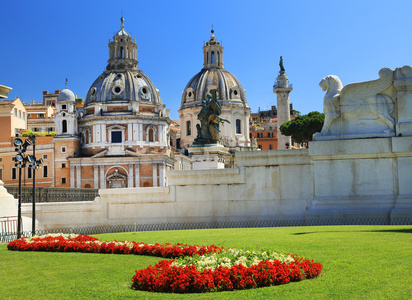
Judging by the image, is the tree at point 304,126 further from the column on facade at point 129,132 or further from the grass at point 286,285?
the grass at point 286,285

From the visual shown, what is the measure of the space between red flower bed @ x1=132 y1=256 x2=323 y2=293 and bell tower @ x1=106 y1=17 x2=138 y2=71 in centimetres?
9385

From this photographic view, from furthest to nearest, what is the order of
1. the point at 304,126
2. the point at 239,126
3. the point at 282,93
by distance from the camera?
the point at 239,126 → the point at 282,93 → the point at 304,126

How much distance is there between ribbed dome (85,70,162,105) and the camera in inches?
3711


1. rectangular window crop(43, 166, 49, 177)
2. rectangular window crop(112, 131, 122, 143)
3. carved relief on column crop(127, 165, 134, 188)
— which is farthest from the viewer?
rectangular window crop(112, 131, 122, 143)

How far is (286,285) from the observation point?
840 centimetres

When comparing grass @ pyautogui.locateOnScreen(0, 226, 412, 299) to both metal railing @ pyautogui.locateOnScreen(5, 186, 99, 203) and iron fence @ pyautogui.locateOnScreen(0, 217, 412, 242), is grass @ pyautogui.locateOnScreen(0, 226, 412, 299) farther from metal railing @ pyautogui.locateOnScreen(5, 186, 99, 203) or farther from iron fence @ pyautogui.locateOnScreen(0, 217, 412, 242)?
metal railing @ pyautogui.locateOnScreen(5, 186, 99, 203)

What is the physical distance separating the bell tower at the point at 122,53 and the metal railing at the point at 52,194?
191 feet

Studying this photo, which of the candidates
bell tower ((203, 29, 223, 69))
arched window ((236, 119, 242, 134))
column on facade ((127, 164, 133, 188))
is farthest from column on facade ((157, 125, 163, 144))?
bell tower ((203, 29, 223, 69))

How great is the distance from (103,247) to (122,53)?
92.0m

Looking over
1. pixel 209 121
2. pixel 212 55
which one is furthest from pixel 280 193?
pixel 212 55

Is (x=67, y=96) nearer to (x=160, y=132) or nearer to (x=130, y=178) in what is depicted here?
(x=160, y=132)

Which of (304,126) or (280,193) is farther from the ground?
(304,126)

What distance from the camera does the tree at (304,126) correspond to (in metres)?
83.3

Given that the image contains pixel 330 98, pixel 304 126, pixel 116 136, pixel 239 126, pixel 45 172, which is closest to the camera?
pixel 330 98
